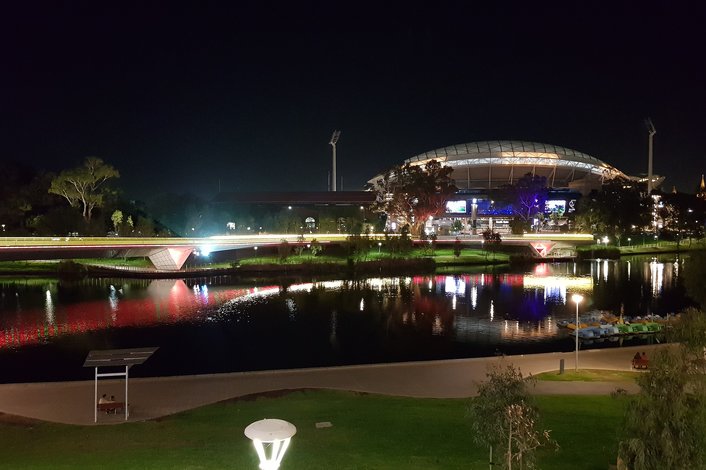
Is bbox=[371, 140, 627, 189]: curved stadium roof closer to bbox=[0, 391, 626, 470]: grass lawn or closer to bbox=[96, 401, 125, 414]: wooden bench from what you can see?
bbox=[0, 391, 626, 470]: grass lawn

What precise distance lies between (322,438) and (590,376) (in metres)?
9.51

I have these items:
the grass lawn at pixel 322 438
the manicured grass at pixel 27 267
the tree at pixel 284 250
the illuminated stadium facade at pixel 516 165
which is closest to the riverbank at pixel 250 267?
the manicured grass at pixel 27 267

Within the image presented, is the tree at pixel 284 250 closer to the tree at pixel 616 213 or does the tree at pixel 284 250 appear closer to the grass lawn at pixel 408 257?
the grass lawn at pixel 408 257

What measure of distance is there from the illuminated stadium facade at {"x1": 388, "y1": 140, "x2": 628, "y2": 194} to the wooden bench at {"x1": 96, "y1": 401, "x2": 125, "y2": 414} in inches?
4065

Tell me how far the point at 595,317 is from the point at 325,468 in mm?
24582

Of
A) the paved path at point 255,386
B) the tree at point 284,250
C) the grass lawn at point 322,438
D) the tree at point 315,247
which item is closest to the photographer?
the grass lawn at point 322,438

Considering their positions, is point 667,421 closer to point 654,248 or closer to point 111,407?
point 111,407

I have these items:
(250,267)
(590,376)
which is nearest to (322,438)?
(590,376)

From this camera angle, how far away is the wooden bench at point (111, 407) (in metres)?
12.8

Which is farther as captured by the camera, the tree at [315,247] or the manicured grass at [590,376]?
the tree at [315,247]

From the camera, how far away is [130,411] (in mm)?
13273

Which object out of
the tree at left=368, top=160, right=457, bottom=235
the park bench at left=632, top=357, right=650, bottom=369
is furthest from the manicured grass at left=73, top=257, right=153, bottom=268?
the park bench at left=632, top=357, right=650, bottom=369

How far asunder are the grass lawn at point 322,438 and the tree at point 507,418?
2235mm

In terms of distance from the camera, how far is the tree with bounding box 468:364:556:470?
691cm
